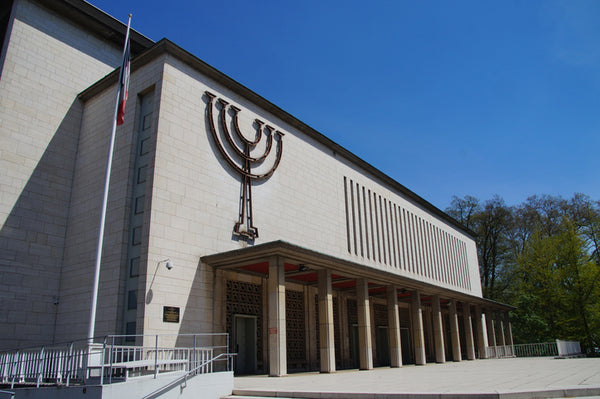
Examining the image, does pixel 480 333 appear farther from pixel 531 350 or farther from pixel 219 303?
pixel 219 303

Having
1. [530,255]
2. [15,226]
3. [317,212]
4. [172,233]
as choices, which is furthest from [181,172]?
[530,255]

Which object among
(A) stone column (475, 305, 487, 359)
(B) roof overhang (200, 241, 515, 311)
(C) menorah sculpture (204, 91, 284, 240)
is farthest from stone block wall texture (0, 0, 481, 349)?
(A) stone column (475, 305, 487, 359)

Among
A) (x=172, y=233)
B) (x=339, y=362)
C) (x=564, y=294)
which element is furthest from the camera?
(x=564, y=294)

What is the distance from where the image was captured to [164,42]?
17.8 meters

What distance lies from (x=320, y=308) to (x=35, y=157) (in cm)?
1316

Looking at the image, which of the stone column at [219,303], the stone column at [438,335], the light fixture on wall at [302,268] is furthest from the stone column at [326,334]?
the stone column at [438,335]

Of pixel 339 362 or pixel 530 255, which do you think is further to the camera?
pixel 530 255

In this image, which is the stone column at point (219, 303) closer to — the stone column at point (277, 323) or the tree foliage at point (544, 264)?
the stone column at point (277, 323)

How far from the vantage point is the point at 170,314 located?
15.0 meters

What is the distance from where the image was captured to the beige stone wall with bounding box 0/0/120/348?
17094mm

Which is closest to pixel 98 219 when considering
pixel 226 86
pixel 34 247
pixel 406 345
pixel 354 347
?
pixel 34 247

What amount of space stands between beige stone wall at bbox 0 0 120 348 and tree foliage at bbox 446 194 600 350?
31919mm

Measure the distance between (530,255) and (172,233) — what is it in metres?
31.2

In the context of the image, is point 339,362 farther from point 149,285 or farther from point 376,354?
point 149,285
